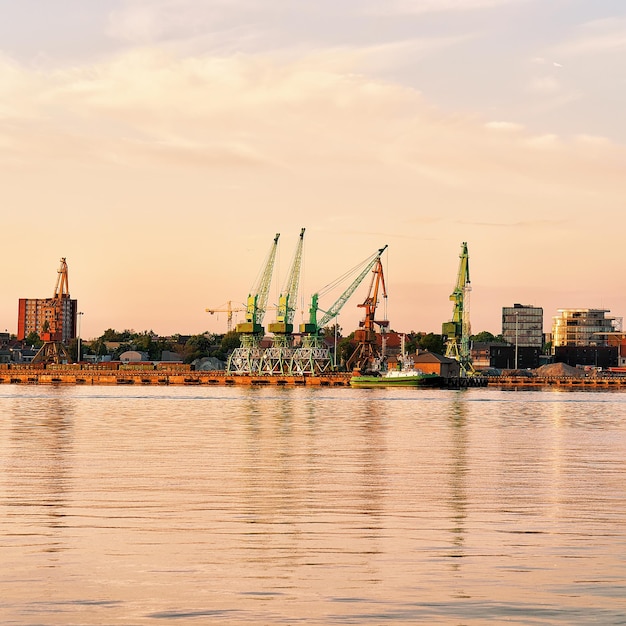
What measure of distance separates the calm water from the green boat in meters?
142

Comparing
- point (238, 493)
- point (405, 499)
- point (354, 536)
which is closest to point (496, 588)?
point (354, 536)

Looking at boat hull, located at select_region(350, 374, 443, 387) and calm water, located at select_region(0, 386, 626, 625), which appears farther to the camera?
boat hull, located at select_region(350, 374, 443, 387)

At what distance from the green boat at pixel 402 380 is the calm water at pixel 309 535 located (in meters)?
142

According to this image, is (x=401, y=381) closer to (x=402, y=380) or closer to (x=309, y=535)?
(x=402, y=380)

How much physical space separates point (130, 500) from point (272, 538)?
6.78 meters

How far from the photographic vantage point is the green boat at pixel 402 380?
623 ft

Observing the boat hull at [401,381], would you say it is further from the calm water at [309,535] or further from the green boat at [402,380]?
the calm water at [309,535]

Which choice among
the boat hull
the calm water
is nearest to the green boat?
the boat hull

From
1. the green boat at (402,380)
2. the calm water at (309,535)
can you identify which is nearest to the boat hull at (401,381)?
the green boat at (402,380)

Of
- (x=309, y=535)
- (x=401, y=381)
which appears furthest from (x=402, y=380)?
(x=309, y=535)

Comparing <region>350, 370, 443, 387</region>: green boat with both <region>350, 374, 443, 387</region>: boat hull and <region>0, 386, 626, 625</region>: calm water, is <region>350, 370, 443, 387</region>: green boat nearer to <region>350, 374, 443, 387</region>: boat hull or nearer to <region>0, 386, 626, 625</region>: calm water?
<region>350, 374, 443, 387</region>: boat hull

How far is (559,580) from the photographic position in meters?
18.1

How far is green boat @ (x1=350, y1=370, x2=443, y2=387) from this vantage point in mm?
189750

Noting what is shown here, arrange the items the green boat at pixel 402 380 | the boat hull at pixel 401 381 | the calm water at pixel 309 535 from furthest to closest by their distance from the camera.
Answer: the green boat at pixel 402 380 → the boat hull at pixel 401 381 → the calm water at pixel 309 535
